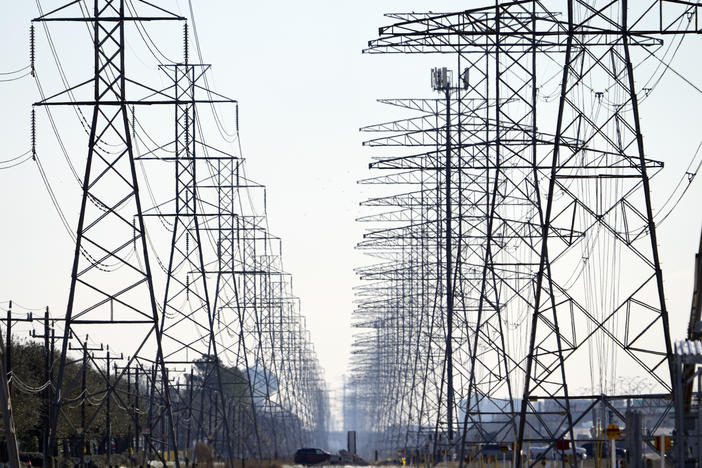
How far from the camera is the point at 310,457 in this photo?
8556cm

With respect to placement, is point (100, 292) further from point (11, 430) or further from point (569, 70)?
point (569, 70)

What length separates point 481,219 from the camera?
5253cm

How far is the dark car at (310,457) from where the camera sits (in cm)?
8488

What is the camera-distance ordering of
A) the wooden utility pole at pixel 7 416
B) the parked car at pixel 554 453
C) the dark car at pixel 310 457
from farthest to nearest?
the dark car at pixel 310 457 → the parked car at pixel 554 453 → the wooden utility pole at pixel 7 416

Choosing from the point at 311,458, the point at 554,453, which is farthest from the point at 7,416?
the point at 311,458

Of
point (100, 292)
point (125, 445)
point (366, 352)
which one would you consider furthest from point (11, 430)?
point (366, 352)

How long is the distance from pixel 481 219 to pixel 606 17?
22610mm

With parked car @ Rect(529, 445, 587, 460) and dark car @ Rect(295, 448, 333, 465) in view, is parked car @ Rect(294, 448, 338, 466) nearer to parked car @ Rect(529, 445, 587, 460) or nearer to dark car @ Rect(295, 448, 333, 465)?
dark car @ Rect(295, 448, 333, 465)

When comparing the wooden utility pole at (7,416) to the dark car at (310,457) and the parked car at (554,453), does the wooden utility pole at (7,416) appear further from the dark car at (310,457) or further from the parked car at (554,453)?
the dark car at (310,457)

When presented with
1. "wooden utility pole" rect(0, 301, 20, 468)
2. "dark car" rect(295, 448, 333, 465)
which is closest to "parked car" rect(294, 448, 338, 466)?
"dark car" rect(295, 448, 333, 465)

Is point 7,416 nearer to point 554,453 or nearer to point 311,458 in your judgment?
point 554,453

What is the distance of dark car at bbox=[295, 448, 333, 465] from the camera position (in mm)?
84875

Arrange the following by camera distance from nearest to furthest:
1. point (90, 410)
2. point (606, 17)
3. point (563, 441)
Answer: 1. point (606, 17)
2. point (563, 441)
3. point (90, 410)

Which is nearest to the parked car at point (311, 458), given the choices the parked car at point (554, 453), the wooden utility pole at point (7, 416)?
the parked car at point (554, 453)
